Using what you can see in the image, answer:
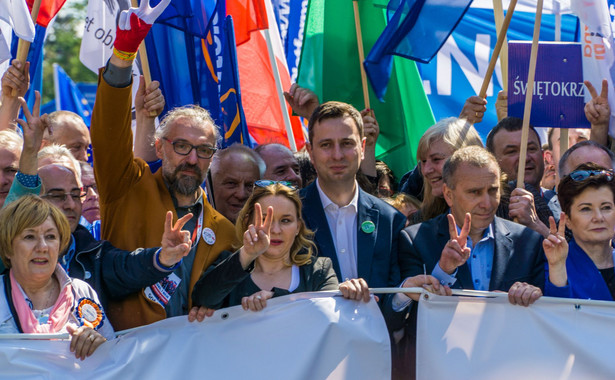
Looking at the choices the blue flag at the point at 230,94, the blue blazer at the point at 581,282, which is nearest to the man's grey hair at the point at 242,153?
the blue flag at the point at 230,94

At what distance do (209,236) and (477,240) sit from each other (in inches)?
56.1

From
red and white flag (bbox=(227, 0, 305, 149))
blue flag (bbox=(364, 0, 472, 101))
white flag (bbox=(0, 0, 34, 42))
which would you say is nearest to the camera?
white flag (bbox=(0, 0, 34, 42))

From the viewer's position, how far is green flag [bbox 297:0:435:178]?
739cm

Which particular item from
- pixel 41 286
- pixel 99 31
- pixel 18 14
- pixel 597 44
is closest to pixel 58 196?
pixel 41 286

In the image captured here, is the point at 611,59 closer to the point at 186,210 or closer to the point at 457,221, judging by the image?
the point at 457,221

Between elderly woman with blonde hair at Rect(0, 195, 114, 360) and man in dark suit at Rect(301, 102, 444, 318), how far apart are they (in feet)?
4.31

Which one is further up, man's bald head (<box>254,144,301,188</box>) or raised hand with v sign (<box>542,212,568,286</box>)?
man's bald head (<box>254,144,301,188</box>)

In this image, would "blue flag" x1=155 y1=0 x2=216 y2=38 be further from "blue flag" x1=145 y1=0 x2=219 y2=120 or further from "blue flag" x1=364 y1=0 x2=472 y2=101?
"blue flag" x1=364 y1=0 x2=472 y2=101

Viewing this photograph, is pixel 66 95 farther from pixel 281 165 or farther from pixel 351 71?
pixel 281 165

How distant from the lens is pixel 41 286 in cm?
460

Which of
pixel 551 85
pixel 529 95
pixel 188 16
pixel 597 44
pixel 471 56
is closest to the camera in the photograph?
pixel 529 95

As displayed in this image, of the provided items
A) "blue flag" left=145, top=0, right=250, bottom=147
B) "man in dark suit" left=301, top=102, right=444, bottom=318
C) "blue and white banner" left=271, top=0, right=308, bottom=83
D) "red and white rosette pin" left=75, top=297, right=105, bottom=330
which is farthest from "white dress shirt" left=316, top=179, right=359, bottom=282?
"blue and white banner" left=271, top=0, right=308, bottom=83

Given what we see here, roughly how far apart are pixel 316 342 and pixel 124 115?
1.62 metres

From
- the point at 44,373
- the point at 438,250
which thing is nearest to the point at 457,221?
the point at 438,250
